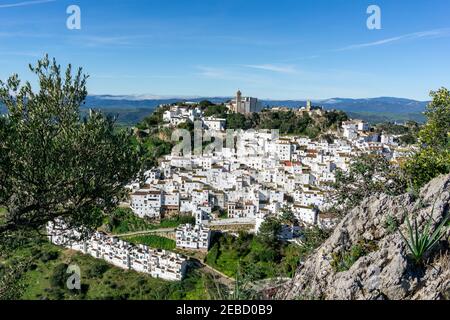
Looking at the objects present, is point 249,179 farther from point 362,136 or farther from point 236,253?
point 362,136

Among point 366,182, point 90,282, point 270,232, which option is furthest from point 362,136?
point 366,182

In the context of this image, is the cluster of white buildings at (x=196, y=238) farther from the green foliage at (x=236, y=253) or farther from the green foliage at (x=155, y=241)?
the green foliage at (x=155, y=241)

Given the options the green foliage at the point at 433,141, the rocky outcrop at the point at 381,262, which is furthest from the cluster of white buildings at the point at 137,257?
the rocky outcrop at the point at 381,262

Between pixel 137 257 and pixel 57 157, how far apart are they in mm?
34266

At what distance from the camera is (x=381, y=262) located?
5.69m

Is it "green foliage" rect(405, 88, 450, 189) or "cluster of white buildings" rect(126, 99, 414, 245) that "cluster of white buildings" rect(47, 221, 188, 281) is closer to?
"cluster of white buildings" rect(126, 99, 414, 245)

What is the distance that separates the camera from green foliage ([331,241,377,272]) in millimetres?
6283

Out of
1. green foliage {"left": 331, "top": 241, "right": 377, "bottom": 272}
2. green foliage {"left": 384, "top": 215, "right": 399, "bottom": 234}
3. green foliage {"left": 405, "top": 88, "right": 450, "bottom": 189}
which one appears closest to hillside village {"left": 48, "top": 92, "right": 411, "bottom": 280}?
green foliage {"left": 405, "top": 88, "right": 450, "bottom": 189}

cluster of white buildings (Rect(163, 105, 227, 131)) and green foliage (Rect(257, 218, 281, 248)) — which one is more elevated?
cluster of white buildings (Rect(163, 105, 227, 131))

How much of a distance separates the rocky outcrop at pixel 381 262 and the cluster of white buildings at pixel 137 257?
32227 mm

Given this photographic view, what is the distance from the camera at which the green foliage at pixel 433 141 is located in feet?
37.8

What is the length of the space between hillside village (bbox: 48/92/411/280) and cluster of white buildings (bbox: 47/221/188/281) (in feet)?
0.30
